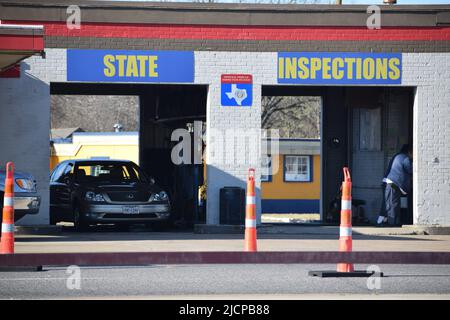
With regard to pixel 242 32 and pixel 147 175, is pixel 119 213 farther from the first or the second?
pixel 242 32

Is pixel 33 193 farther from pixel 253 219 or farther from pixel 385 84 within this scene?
pixel 385 84

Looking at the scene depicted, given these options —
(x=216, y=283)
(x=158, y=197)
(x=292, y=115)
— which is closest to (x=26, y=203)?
(x=158, y=197)

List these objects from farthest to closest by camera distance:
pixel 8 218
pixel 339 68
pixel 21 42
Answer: pixel 339 68, pixel 21 42, pixel 8 218

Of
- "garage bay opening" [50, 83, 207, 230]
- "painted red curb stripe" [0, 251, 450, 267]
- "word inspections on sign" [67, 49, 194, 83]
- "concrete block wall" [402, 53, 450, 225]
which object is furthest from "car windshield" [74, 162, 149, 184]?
"painted red curb stripe" [0, 251, 450, 267]

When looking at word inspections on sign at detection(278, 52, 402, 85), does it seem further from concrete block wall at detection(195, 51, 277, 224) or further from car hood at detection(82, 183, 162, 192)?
car hood at detection(82, 183, 162, 192)

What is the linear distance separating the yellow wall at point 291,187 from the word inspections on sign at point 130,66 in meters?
20.9

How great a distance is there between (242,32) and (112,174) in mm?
4137

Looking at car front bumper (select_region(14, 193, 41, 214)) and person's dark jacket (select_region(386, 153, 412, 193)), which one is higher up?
person's dark jacket (select_region(386, 153, 412, 193))

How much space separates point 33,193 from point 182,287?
6.85 meters

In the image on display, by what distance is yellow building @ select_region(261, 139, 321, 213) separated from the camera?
133 ft

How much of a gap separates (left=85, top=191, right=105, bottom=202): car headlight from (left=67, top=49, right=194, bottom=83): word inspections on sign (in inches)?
91.9

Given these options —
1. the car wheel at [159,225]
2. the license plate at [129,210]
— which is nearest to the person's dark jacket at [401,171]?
the car wheel at [159,225]

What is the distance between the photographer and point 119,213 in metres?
19.5

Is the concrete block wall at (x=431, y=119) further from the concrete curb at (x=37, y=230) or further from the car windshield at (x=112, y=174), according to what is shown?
the concrete curb at (x=37, y=230)
